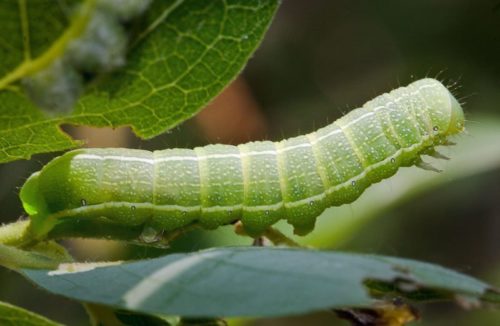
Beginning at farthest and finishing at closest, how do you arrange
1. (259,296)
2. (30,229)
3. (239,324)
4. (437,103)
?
(239,324) < (437,103) < (30,229) < (259,296)

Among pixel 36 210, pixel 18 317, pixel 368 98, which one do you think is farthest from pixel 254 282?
pixel 368 98

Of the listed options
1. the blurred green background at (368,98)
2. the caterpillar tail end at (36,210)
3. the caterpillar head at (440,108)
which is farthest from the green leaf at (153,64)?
the blurred green background at (368,98)

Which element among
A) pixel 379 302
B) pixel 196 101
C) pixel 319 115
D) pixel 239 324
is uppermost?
pixel 319 115

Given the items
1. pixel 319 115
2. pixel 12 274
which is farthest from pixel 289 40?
pixel 12 274

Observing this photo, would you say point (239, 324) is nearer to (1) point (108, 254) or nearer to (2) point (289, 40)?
(1) point (108, 254)

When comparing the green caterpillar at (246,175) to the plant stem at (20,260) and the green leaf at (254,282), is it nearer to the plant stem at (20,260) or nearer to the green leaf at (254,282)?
the plant stem at (20,260)

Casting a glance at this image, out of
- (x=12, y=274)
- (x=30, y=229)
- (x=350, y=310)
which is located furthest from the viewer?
(x=12, y=274)
